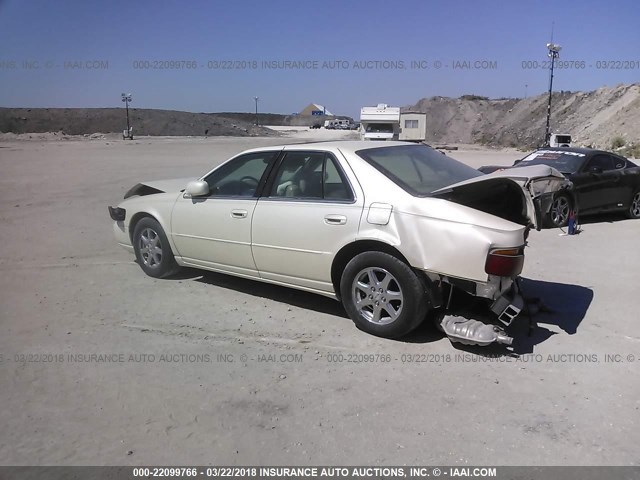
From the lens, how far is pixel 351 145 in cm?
518

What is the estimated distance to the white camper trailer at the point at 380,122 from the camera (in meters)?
38.4

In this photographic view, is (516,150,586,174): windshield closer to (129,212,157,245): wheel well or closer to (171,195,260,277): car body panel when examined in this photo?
(171,195,260,277): car body panel

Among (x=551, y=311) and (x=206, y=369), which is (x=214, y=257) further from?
(x=551, y=311)

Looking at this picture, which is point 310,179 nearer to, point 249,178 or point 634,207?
point 249,178

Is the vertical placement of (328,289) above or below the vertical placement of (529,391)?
above

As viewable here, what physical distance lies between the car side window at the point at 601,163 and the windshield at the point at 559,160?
0.57 ft

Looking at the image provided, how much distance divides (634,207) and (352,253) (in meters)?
8.61

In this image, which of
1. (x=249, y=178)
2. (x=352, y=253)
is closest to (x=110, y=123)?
(x=249, y=178)

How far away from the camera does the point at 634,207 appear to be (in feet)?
35.5

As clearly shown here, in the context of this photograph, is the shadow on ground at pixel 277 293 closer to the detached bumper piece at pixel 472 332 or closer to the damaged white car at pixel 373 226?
the damaged white car at pixel 373 226

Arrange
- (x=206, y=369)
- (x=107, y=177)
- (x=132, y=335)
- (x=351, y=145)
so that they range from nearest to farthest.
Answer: (x=206, y=369), (x=132, y=335), (x=351, y=145), (x=107, y=177)

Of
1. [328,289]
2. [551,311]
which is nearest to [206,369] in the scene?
[328,289]

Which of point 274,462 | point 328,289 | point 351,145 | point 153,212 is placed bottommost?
point 274,462

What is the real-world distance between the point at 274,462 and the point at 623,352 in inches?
120
